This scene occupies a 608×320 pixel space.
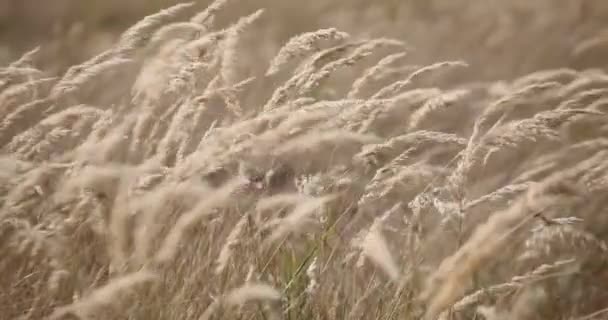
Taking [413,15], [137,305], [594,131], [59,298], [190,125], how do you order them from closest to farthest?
[137,305], [59,298], [190,125], [594,131], [413,15]

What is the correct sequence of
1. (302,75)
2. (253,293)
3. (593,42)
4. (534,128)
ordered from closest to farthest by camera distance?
(253,293) < (534,128) < (302,75) < (593,42)

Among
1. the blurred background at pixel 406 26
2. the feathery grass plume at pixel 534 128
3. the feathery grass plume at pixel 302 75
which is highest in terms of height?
the feathery grass plume at pixel 302 75

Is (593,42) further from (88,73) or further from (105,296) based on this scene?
(105,296)

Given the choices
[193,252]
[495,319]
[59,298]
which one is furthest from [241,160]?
[495,319]

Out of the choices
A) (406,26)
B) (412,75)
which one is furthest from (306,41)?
(406,26)

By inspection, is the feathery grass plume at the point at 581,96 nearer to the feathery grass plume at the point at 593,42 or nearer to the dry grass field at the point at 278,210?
the dry grass field at the point at 278,210

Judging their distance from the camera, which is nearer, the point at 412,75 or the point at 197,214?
the point at 197,214

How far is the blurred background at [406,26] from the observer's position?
18.1ft

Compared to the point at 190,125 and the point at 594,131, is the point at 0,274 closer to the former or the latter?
the point at 190,125

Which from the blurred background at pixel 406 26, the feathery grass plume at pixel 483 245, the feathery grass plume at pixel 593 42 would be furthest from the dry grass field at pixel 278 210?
the blurred background at pixel 406 26

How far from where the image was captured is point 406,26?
6.53m

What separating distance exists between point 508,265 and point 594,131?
1543 mm

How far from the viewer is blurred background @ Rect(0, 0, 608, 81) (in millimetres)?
5504

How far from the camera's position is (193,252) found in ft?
8.15
